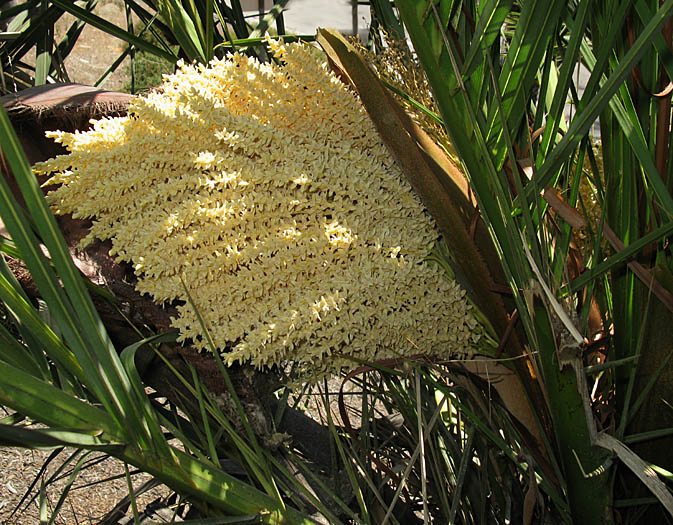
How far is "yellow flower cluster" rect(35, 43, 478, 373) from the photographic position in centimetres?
52

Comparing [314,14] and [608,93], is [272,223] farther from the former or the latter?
[314,14]

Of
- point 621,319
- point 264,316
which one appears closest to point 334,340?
point 264,316

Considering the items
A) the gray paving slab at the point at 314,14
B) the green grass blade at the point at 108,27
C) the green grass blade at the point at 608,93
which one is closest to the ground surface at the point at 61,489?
the green grass blade at the point at 108,27

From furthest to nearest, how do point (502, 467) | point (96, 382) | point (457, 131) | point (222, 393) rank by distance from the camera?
point (502, 467)
point (222, 393)
point (457, 131)
point (96, 382)

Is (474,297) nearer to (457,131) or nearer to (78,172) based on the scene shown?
(457,131)

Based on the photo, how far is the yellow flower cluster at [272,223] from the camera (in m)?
0.52

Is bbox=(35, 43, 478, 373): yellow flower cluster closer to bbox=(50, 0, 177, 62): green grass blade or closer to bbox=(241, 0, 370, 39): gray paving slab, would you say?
bbox=(50, 0, 177, 62): green grass blade

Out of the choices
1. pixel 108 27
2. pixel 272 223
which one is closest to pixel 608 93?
pixel 272 223

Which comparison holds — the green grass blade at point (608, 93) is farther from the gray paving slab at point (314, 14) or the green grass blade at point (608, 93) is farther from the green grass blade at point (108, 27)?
the gray paving slab at point (314, 14)

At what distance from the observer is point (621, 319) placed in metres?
0.58

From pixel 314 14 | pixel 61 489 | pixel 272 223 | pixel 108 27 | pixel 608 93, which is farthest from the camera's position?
pixel 314 14

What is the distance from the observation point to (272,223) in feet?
1.79

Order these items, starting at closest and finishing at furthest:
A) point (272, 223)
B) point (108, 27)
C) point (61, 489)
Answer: point (272, 223) → point (108, 27) → point (61, 489)

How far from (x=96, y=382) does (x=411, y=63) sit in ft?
→ 1.52
